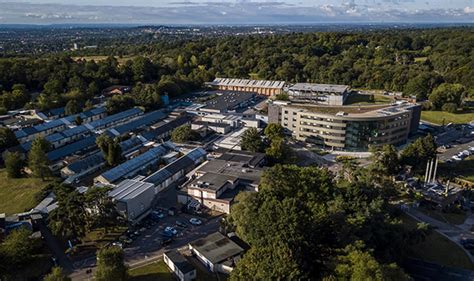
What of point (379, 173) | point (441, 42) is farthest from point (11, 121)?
point (441, 42)

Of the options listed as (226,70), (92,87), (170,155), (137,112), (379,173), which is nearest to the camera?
(379,173)

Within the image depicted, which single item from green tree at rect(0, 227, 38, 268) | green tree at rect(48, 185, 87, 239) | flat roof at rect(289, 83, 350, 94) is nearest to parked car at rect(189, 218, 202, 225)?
green tree at rect(48, 185, 87, 239)

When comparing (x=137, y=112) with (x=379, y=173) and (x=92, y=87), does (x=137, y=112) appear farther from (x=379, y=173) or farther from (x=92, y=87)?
(x=379, y=173)

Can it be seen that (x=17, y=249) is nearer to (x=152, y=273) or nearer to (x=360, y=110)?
(x=152, y=273)

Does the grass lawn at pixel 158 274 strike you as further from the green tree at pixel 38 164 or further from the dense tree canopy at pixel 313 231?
the green tree at pixel 38 164

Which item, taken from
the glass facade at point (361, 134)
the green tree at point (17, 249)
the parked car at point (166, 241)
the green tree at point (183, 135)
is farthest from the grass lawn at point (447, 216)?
the green tree at point (17, 249)
